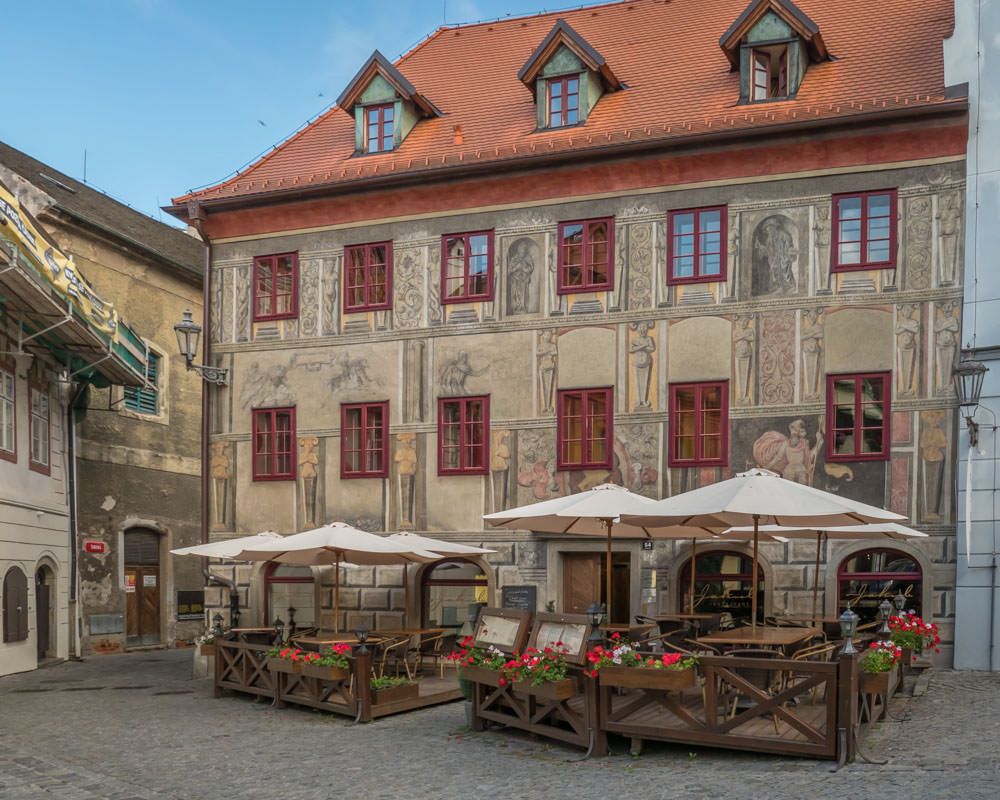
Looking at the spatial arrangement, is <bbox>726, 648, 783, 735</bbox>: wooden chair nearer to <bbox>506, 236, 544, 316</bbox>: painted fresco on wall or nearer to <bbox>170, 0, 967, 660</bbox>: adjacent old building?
<bbox>170, 0, 967, 660</bbox>: adjacent old building

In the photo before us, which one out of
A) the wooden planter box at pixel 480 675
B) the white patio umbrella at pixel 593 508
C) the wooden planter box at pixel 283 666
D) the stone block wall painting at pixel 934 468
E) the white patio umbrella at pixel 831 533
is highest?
the stone block wall painting at pixel 934 468

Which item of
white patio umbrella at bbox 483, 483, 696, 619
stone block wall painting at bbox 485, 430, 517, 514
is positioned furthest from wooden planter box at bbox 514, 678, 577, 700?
stone block wall painting at bbox 485, 430, 517, 514

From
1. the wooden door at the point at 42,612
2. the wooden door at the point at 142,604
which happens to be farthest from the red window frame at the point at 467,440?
the wooden door at the point at 142,604

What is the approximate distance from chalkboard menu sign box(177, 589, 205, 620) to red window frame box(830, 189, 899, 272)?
57.3ft

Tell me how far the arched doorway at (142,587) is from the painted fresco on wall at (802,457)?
15.4 m

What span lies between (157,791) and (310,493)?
10.9m

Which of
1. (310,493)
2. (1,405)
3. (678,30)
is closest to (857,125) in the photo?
(678,30)

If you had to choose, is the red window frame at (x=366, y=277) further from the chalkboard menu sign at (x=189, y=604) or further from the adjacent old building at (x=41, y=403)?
the chalkboard menu sign at (x=189, y=604)

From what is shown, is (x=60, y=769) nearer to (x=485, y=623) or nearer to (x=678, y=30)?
(x=485, y=623)

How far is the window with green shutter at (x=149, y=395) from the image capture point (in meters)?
28.1

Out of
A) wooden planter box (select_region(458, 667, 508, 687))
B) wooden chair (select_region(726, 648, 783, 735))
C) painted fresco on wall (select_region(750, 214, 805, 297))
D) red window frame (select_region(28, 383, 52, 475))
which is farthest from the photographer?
red window frame (select_region(28, 383, 52, 475))

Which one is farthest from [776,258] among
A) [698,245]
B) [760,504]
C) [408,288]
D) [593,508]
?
[760,504]

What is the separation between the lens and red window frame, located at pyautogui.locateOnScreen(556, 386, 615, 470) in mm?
19406

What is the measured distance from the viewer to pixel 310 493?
69.8 feet
